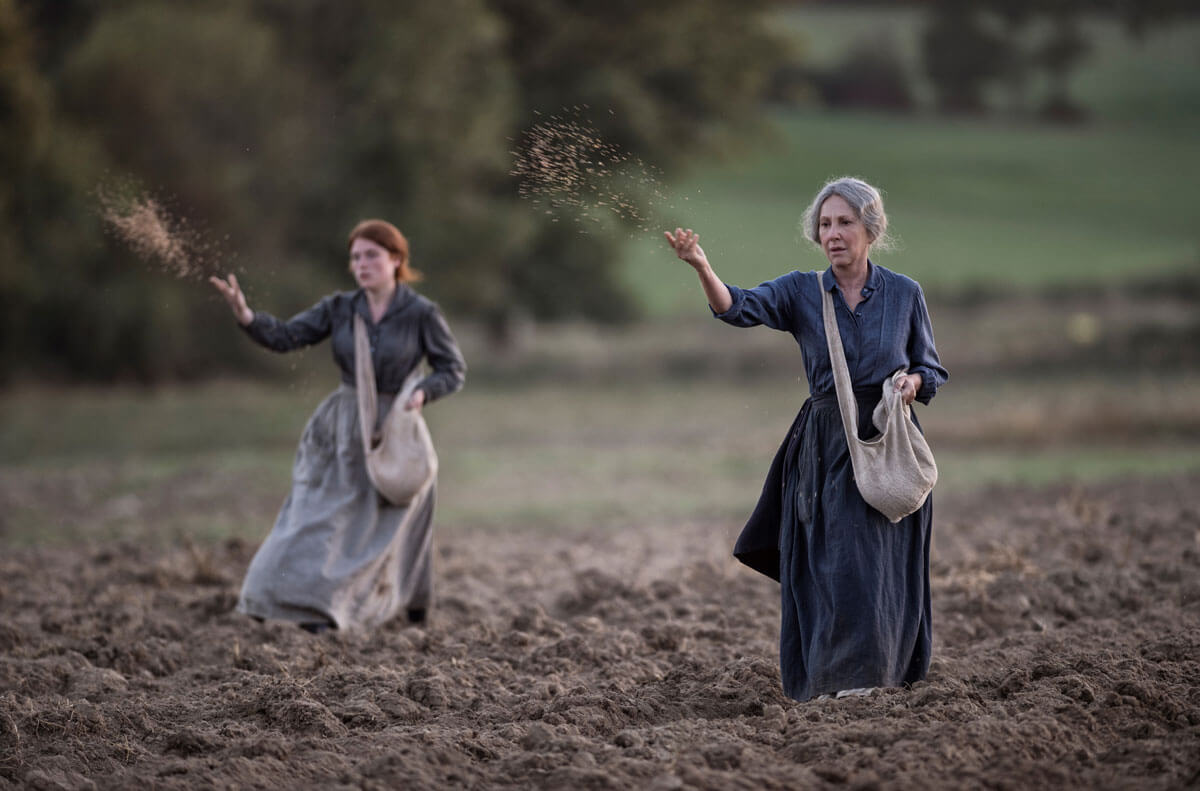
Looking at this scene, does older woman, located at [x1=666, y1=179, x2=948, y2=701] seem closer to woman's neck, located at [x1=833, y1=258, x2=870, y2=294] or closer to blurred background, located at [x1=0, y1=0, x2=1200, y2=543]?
woman's neck, located at [x1=833, y1=258, x2=870, y2=294]

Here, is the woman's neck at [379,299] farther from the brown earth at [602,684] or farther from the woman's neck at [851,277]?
the woman's neck at [851,277]

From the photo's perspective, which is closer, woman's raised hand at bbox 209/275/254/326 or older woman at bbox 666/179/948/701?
older woman at bbox 666/179/948/701

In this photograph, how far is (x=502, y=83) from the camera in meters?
26.7

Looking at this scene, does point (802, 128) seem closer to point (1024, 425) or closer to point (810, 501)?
point (1024, 425)

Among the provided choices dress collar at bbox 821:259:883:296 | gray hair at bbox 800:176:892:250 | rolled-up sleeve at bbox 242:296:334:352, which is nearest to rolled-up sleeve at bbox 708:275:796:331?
dress collar at bbox 821:259:883:296

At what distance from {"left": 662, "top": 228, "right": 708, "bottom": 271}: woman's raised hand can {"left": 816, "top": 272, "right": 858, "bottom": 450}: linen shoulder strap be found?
58 centimetres

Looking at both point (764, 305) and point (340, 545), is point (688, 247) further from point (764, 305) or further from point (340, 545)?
point (340, 545)

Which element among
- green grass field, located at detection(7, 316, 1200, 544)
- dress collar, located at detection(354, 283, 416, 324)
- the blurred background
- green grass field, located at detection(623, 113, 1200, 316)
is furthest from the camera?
green grass field, located at detection(623, 113, 1200, 316)

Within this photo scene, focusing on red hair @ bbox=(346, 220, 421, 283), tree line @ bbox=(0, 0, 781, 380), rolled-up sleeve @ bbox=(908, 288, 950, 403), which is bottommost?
rolled-up sleeve @ bbox=(908, 288, 950, 403)

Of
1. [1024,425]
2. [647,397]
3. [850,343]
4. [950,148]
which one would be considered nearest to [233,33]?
[647,397]

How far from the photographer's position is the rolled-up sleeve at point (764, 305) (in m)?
5.66

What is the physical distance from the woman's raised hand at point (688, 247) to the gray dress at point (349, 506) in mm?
2652

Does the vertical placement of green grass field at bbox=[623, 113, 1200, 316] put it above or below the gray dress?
above

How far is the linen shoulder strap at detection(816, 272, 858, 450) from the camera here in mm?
5598
